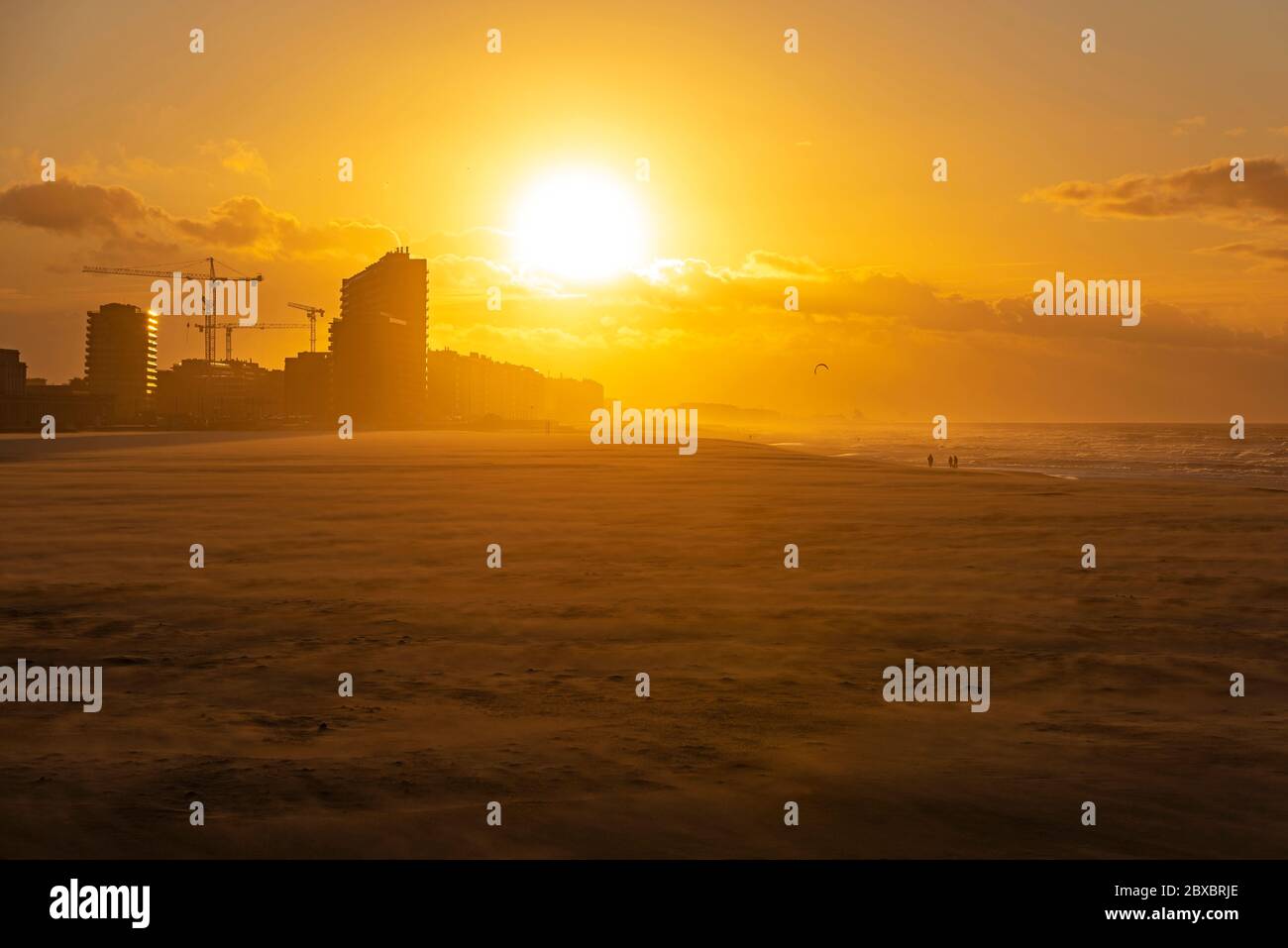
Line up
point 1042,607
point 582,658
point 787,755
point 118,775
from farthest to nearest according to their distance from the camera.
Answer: point 1042,607, point 582,658, point 787,755, point 118,775

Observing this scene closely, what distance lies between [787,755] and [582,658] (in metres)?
4.76

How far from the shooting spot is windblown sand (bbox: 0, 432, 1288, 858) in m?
8.32

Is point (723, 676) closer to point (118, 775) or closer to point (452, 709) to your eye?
point (452, 709)

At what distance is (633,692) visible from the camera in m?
12.6

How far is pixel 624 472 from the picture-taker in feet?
196

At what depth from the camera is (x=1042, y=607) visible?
1819 centimetres

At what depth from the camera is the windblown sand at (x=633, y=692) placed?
8.32 m
